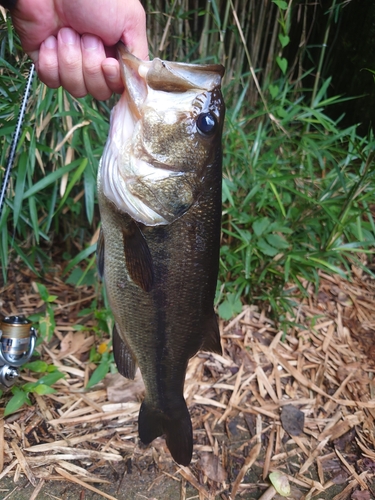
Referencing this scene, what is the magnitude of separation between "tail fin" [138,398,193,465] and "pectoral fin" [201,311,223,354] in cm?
27

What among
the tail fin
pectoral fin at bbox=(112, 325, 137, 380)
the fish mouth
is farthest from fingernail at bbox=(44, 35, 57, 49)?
the tail fin

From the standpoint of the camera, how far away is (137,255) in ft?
4.07

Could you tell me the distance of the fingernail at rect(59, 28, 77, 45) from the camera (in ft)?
4.00

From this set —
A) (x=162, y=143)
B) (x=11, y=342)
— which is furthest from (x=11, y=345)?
(x=162, y=143)

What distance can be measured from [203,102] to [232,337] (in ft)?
5.23

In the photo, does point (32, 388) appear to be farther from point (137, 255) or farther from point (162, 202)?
point (162, 202)

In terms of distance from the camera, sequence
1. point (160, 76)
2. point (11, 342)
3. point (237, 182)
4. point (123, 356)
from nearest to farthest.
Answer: point (160, 76)
point (123, 356)
point (11, 342)
point (237, 182)

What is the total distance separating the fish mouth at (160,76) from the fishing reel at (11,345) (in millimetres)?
1067

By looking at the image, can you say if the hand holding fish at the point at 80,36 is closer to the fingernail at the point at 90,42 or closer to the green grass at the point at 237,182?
the fingernail at the point at 90,42

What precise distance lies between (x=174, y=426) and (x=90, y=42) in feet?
4.68

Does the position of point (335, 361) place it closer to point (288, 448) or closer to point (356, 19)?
point (288, 448)

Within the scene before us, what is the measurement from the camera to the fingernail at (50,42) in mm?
1251

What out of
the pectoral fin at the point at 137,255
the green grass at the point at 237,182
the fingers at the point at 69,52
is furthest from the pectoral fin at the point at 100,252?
the green grass at the point at 237,182

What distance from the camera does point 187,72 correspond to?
1.13 meters
